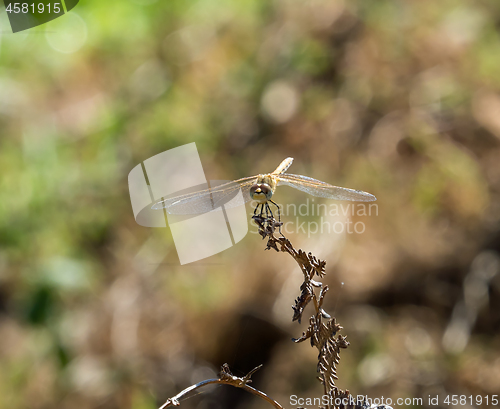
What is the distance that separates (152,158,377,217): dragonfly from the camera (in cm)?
153

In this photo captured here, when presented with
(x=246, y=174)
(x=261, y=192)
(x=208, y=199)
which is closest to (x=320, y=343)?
(x=261, y=192)

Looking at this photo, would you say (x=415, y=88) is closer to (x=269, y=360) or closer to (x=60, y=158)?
(x=269, y=360)

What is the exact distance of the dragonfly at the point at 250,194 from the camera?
1.53m

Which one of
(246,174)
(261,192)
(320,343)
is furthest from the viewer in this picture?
(246,174)

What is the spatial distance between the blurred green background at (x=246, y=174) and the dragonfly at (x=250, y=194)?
122 cm

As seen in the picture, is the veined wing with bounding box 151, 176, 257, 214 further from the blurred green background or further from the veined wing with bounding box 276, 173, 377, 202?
the blurred green background

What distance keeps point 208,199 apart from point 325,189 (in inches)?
18.2

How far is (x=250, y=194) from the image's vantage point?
1537mm

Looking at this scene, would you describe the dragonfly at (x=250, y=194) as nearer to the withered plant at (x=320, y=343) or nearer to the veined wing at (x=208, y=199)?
the veined wing at (x=208, y=199)

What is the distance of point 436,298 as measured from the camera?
9.08 feet

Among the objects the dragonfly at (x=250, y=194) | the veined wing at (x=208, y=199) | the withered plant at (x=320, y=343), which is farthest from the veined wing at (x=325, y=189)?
the withered plant at (x=320, y=343)

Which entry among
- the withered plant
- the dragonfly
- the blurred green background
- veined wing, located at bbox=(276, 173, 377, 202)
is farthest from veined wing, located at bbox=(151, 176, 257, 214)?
the blurred green background

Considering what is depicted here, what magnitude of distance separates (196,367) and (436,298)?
170cm

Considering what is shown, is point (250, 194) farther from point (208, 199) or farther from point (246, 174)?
point (246, 174)
